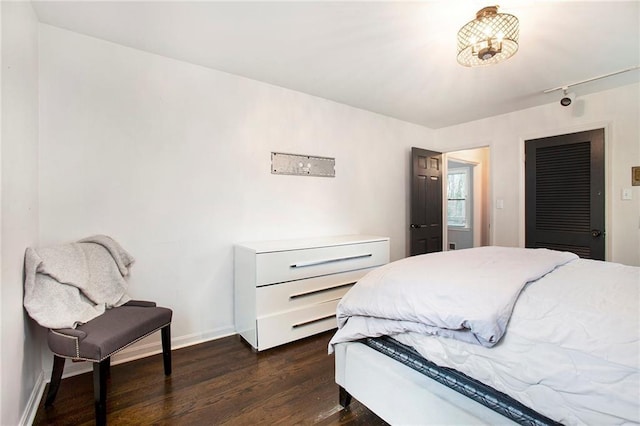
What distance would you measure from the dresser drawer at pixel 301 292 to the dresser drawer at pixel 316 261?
5 cm

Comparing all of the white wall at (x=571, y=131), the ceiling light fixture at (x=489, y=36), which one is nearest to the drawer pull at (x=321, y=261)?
the ceiling light fixture at (x=489, y=36)

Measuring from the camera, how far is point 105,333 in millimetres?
1541

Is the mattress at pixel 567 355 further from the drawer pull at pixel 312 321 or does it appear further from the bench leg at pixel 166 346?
the bench leg at pixel 166 346

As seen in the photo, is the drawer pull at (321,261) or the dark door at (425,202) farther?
the dark door at (425,202)

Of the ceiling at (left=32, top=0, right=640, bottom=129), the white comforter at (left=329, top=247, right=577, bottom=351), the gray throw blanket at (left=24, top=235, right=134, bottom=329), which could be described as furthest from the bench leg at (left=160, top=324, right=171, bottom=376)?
the ceiling at (left=32, top=0, right=640, bottom=129)

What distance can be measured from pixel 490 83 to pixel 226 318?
325 centimetres

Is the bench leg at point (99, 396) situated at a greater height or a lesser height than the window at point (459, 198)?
lesser

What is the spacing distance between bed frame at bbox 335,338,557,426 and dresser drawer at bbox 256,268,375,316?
0.86 meters

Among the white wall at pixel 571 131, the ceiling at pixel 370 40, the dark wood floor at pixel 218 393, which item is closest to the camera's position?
the dark wood floor at pixel 218 393

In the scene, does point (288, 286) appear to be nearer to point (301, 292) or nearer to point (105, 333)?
point (301, 292)

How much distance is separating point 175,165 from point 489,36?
90.9 inches

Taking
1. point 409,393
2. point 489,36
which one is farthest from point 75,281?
point 489,36

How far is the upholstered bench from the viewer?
1.46m

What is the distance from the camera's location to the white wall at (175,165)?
1.99m
